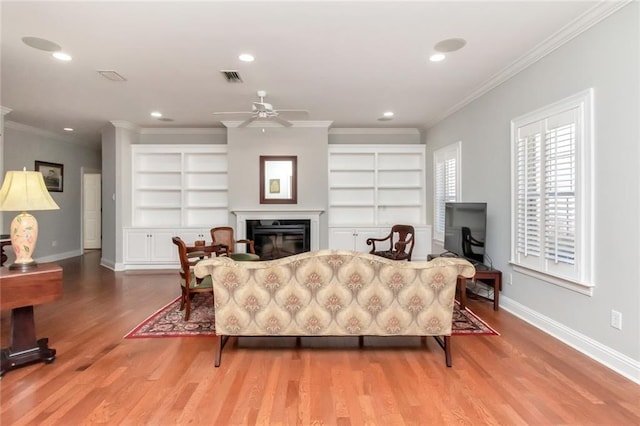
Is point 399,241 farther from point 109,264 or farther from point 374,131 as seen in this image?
point 109,264

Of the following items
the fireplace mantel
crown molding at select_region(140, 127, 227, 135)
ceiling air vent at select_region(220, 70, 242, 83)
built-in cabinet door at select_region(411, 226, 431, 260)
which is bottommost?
built-in cabinet door at select_region(411, 226, 431, 260)

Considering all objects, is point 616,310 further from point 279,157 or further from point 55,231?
point 55,231

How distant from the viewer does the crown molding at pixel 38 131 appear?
613cm

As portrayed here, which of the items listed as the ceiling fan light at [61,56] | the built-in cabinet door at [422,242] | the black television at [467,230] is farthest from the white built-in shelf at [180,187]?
the black television at [467,230]

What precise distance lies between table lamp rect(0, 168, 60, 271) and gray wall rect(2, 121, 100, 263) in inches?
171

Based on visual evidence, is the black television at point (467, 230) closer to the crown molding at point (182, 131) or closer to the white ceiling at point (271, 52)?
the white ceiling at point (271, 52)

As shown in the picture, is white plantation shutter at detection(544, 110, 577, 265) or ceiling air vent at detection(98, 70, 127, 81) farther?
ceiling air vent at detection(98, 70, 127, 81)

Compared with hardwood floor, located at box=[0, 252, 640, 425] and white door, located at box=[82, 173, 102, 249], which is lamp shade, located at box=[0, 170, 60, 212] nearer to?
hardwood floor, located at box=[0, 252, 640, 425]

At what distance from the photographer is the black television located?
405 centimetres

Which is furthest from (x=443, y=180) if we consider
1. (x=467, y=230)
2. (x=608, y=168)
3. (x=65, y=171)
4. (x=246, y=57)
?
(x=65, y=171)

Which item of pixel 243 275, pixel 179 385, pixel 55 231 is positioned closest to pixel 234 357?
pixel 179 385

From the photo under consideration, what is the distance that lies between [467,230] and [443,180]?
1.65 m

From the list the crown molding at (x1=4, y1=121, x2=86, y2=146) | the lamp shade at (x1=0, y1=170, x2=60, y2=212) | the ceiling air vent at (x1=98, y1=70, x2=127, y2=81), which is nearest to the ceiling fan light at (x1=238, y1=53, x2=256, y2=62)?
the ceiling air vent at (x1=98, y1=70, x2=127, y2=81)

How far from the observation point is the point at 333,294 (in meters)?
2.54
